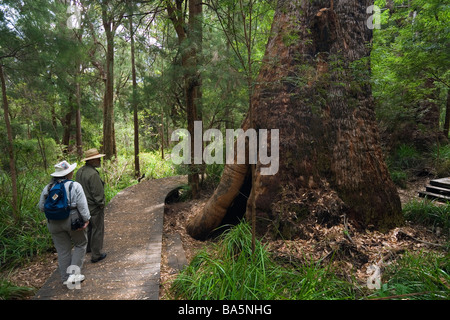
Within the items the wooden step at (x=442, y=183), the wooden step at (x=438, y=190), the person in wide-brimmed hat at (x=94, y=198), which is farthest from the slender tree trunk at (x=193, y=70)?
the wooden step at (x=442, y=183)

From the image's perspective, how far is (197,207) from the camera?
7086 millimetres

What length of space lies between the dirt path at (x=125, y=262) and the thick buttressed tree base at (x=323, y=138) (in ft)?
6.13

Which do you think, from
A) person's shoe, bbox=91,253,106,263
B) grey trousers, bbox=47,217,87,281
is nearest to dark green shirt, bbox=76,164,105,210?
grey trousers, bbox=47,217,87,281

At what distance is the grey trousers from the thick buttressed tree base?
2.60 metres

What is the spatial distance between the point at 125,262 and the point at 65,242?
904 millimetres

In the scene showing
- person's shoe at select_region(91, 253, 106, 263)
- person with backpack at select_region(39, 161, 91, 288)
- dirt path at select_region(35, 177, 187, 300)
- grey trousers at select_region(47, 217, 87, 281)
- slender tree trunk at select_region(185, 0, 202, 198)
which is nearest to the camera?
dirt path at select_region(35, 177, 187, 300)

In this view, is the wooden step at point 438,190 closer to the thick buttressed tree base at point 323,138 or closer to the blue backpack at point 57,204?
the thick buttressed tree base at point 323,138

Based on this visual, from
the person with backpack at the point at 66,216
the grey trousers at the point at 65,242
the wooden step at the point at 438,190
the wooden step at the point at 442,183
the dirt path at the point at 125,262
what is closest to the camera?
the dirt path at the point at 125,262

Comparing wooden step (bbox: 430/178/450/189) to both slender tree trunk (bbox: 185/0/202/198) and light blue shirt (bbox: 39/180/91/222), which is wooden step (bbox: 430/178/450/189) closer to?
slender tree trunk (bbox: 185/0/202/198)

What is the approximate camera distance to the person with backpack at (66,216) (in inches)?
126

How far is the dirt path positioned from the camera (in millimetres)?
3090
